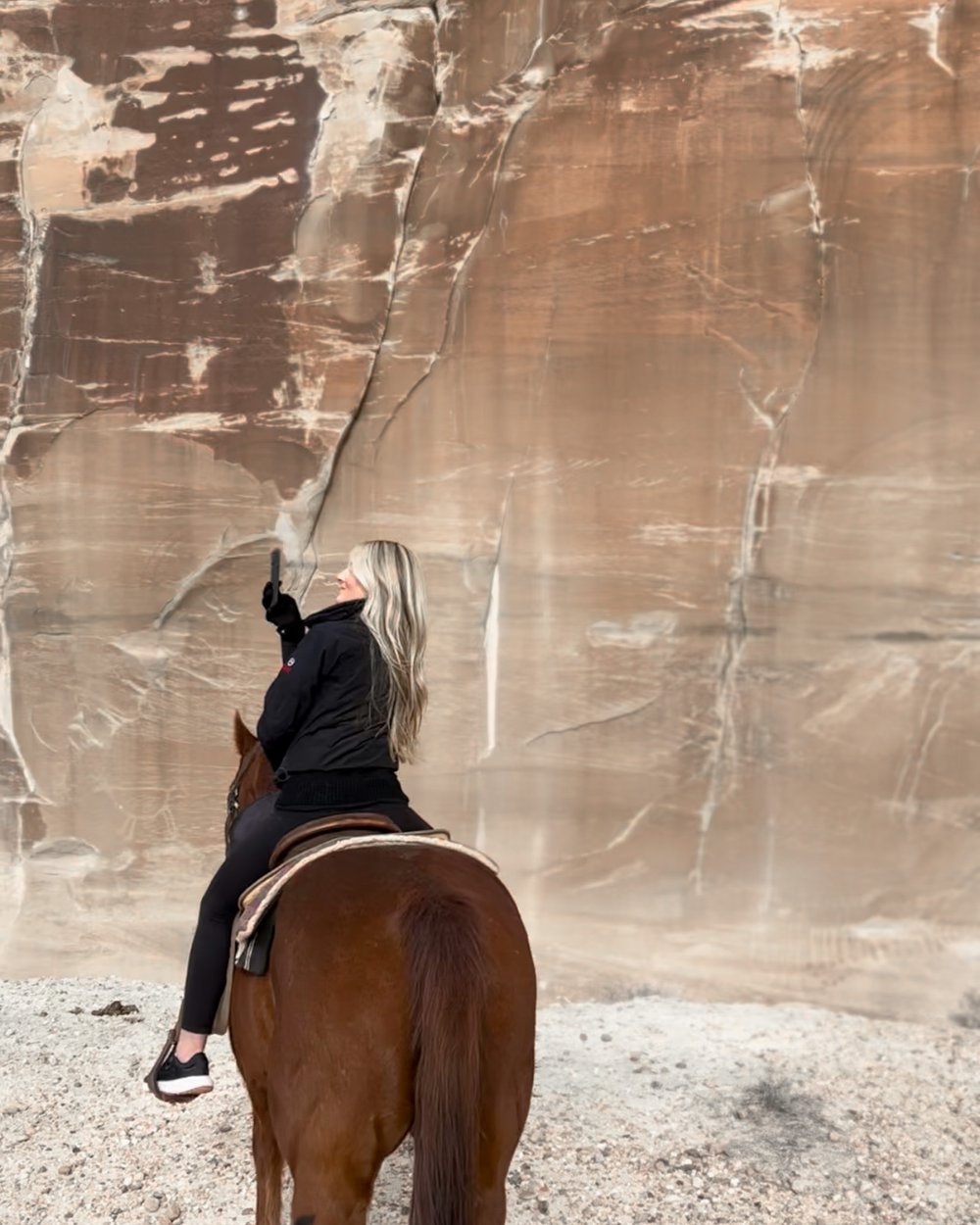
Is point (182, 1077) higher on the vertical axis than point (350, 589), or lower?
lower

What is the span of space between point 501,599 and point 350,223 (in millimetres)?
1672

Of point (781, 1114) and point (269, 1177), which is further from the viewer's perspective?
point (781, 1114)

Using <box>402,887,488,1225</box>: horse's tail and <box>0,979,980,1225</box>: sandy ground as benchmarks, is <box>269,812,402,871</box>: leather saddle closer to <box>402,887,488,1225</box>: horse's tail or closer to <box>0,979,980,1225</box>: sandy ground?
<box>402,887,488,1225</box>: horse's tail

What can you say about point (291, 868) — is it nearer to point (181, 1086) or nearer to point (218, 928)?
point (218, 928)

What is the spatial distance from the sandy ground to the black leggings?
3.22ft

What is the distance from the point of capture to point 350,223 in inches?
195

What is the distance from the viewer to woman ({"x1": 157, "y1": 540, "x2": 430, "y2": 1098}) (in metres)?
2.72

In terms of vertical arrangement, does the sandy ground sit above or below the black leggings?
below

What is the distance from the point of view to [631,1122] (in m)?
3.89

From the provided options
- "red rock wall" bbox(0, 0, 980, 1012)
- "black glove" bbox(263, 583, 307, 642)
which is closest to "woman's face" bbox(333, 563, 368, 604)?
"black glove" bbox(263, 583, 307, 642)

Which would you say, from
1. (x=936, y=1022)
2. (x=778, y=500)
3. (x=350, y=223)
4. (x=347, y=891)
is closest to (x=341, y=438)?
(x=350, y=223)

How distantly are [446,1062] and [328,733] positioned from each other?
868mm

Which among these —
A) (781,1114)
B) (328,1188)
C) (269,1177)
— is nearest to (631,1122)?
(781,1114)

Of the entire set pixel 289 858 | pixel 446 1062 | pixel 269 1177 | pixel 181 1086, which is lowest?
pixel 269 1177
